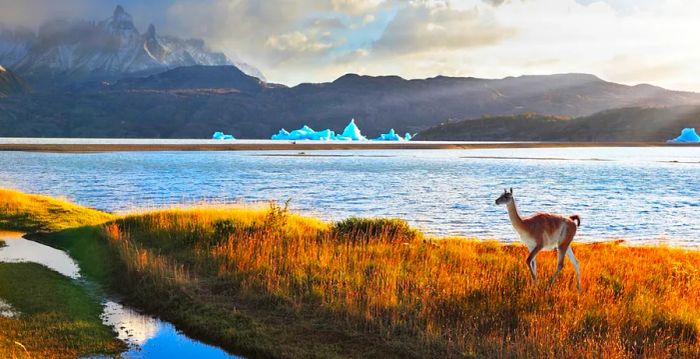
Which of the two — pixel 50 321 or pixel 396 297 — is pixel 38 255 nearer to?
pixel 50 321

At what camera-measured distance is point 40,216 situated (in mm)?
29188

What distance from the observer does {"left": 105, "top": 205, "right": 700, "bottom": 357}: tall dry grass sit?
442 inches

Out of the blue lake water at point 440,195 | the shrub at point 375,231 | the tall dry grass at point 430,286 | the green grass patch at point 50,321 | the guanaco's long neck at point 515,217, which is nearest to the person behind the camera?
the tall dry grass at point 430,286

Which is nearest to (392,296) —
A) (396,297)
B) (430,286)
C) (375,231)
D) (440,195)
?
(396,297)

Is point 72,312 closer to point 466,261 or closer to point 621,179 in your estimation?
point 466,261

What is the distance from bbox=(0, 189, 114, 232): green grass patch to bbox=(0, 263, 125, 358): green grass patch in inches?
413

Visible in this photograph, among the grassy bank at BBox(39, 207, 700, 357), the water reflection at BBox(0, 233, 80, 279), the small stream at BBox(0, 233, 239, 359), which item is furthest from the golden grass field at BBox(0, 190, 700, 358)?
the water reflection at BBox(0, 233, 80, 279)

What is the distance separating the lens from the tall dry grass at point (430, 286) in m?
11.2

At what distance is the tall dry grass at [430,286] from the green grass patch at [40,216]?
6806mm

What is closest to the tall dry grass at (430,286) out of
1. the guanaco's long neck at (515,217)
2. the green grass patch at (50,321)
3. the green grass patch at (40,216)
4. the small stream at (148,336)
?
the small stream at (148,336)

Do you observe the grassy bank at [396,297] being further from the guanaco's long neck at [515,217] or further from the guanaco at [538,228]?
the guanaco's long neck at [515,217]

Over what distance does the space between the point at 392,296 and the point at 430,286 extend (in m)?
1.47

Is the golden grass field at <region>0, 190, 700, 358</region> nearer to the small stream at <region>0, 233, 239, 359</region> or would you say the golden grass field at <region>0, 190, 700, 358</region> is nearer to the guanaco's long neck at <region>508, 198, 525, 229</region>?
the small stream at <region>0, 233, 239, 359</region>

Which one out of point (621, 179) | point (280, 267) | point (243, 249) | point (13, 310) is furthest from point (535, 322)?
point (621, 179)
